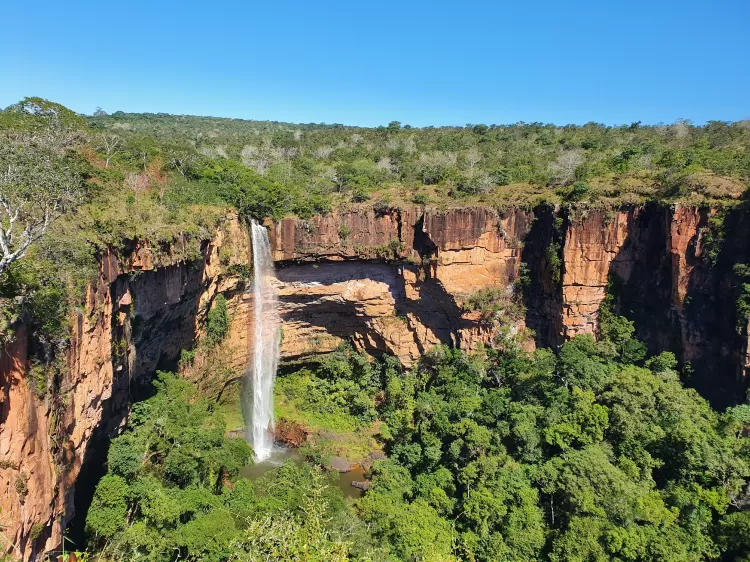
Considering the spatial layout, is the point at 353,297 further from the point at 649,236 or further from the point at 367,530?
the point at 649,236

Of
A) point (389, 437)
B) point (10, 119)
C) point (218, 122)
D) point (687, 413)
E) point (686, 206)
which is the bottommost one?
point (389, 437)

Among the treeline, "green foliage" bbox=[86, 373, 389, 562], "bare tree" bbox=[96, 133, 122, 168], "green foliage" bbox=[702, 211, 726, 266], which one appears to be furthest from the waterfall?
"green foliage" bbox=[702, 211, 726, 266]

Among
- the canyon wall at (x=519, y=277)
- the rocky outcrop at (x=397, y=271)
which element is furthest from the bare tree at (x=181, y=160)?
the canyon wall at (x=519, y=277)

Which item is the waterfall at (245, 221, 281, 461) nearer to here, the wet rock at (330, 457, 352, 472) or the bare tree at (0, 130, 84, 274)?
the wet rock at (330, 457, 352, 472)

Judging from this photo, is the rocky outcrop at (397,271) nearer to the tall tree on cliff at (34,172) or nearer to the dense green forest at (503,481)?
the dense green forest at (503,481)

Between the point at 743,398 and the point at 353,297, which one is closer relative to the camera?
the point at 743,398

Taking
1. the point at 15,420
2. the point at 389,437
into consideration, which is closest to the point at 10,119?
the point at 15,420

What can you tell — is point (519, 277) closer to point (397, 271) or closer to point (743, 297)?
point (397, 271)
